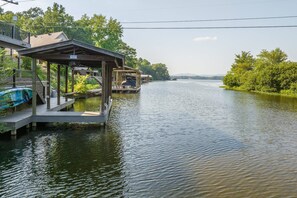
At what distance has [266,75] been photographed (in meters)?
44.4

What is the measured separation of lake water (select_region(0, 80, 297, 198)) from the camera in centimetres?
610

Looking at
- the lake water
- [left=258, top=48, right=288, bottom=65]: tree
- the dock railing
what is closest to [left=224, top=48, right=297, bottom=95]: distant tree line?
[left=258, top=48, right=288, bottom=65]: tree

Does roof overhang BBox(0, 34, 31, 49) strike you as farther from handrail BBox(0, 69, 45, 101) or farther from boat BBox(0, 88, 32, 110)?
boat BBox(0, 88, 32, 110)

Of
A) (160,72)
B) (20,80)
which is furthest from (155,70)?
(20,80)

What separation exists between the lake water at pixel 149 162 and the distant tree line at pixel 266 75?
101 feet

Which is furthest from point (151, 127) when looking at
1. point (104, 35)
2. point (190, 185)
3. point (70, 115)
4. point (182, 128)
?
point (104, 35)

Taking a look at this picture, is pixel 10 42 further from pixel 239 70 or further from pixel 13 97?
pixel 239 70

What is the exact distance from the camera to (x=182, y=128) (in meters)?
13.1

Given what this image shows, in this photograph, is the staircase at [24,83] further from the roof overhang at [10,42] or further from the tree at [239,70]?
the tree at [239,70]

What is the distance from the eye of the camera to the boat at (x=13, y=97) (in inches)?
414

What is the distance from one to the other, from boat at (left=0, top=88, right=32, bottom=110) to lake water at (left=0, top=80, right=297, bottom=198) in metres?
1.40

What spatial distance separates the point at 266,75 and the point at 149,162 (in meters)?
41.0

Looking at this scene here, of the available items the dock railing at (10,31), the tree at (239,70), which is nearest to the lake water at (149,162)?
the dock railing at (10,31)

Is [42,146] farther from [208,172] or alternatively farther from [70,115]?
[208,172]
